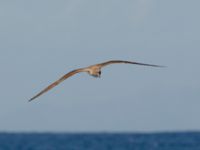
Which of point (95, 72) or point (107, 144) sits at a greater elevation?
point (95, 72)

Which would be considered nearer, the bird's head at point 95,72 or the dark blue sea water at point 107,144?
the bird's head at point 95,72

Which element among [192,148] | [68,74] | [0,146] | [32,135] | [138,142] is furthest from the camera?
[32,135]

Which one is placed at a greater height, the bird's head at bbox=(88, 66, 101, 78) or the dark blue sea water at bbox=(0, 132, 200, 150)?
the bird's head at bbox=(88, 66, 101, 78)

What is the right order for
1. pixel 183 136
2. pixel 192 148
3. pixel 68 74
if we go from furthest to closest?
pixel 183 136 < pixel 192 148 < pixel 68 74

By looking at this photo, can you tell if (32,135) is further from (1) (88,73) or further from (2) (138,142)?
(1) (88,73)

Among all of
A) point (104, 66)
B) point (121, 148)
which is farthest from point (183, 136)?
point (104, 66)

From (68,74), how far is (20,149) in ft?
131

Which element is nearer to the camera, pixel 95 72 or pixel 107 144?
pixel 95 72

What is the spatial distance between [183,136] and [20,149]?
2014 centimetres

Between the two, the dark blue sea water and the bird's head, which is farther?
the dark blue sea water

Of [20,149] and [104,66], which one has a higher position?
[104,66]

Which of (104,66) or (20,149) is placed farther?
(20,149)

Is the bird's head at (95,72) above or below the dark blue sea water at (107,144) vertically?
above

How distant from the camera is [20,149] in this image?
64.6 m
